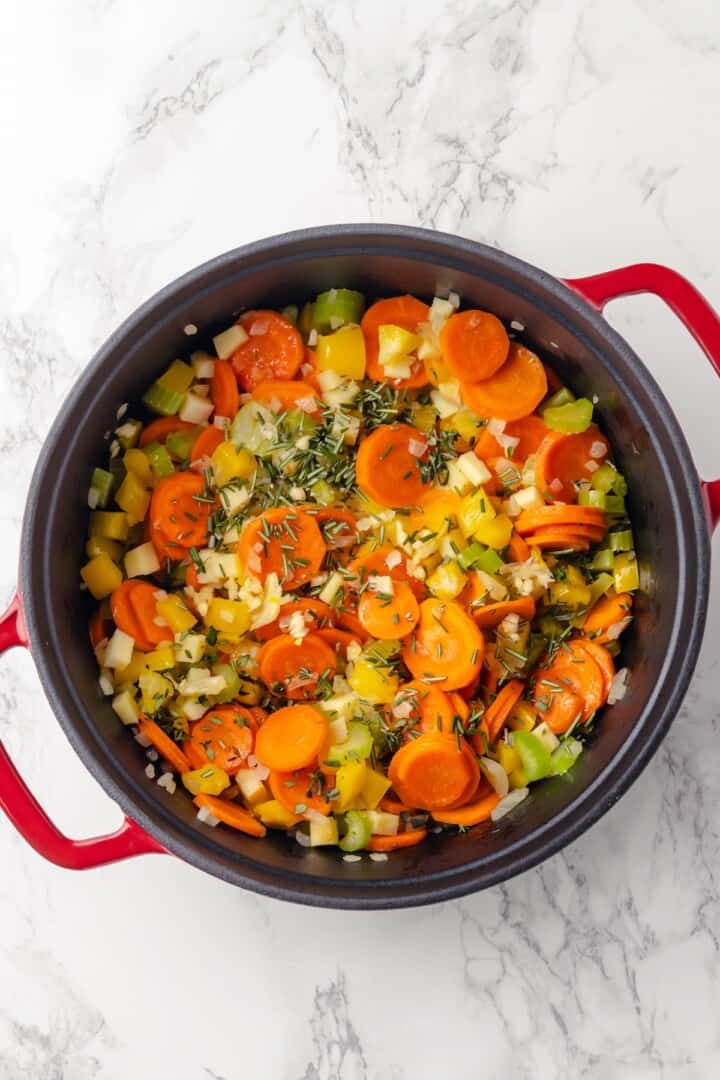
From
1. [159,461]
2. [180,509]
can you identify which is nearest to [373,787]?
[180,509]

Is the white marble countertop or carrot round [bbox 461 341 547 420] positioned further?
the white marble countertop

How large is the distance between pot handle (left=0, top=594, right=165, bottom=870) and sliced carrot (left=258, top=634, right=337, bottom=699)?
0.38 meters

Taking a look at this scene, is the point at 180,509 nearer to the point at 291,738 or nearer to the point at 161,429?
the point at 161,429

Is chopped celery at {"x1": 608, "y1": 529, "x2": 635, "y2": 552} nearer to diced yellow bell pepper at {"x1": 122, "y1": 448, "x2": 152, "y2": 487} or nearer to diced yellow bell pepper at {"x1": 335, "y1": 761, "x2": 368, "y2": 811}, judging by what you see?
diced yellow bell pepper at {"x1": 335, "y1": 761, "x2": 368, "y2": 811}

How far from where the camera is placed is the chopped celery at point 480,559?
208 cm

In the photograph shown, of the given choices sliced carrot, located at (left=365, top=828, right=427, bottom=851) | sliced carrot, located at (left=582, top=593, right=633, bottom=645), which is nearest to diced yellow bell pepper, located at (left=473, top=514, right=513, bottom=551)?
sliced carrot, located at (left=582, top=593, right=633, bottom=645)

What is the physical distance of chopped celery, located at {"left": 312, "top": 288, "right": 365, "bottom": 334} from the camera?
2.16 metres

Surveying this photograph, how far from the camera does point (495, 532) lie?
6.84 feet

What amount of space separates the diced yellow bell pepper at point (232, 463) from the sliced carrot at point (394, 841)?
2.48ft

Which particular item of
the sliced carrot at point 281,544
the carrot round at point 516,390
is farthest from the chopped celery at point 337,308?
the sliced carrot at point 281,544

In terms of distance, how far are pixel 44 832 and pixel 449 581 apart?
0.88 meters

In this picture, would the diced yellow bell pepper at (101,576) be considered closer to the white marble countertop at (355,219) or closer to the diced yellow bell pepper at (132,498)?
the diced yellow bell pepper at (132,498)

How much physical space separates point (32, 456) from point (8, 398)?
138 millimetres

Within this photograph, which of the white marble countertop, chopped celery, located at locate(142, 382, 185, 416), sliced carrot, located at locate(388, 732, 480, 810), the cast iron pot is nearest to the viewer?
the cast iron pot
